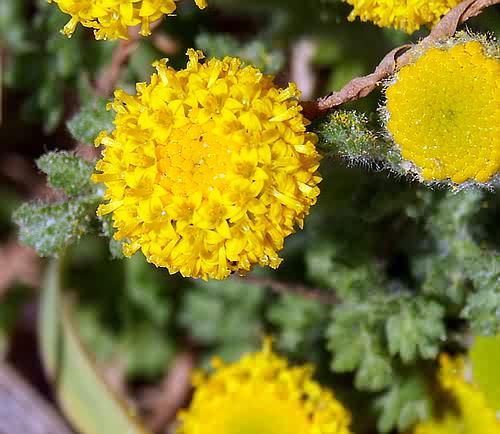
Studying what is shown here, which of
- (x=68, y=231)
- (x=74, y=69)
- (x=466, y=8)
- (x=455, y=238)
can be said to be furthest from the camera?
(x=74, y=69)

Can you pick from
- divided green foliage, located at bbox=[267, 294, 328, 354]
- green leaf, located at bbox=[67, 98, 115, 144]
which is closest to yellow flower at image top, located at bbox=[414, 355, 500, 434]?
divided green foliage, located at bbox=[267, 294, 328, 354]

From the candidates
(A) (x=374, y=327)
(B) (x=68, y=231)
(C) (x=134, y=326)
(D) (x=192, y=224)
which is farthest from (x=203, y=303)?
(D) (x=192, y=224)

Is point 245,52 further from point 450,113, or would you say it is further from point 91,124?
point 450,113

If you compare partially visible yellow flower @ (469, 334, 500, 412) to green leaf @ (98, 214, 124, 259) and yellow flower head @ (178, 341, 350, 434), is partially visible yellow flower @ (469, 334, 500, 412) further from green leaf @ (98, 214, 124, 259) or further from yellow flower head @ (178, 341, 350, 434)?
green leaf @ (98, 214, 124, 259)

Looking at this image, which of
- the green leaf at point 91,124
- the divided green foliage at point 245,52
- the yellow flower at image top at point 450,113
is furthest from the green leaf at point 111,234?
the yellow flower at image top at point 450,113

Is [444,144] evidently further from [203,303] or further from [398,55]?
[203,303]

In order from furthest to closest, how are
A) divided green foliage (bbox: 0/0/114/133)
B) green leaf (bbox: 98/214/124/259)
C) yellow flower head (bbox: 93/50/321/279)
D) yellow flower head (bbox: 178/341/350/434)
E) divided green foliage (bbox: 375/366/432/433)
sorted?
divided green foliage (bbox: 0/0/114/133)
divided green foliage (bbox: 375/366/432/433)
yellow flower head (bbox: 178/341/350/434)
green leaf (bbox: 98/214/124/259)
yellow flower head (bbox: 93/50/321/279)
